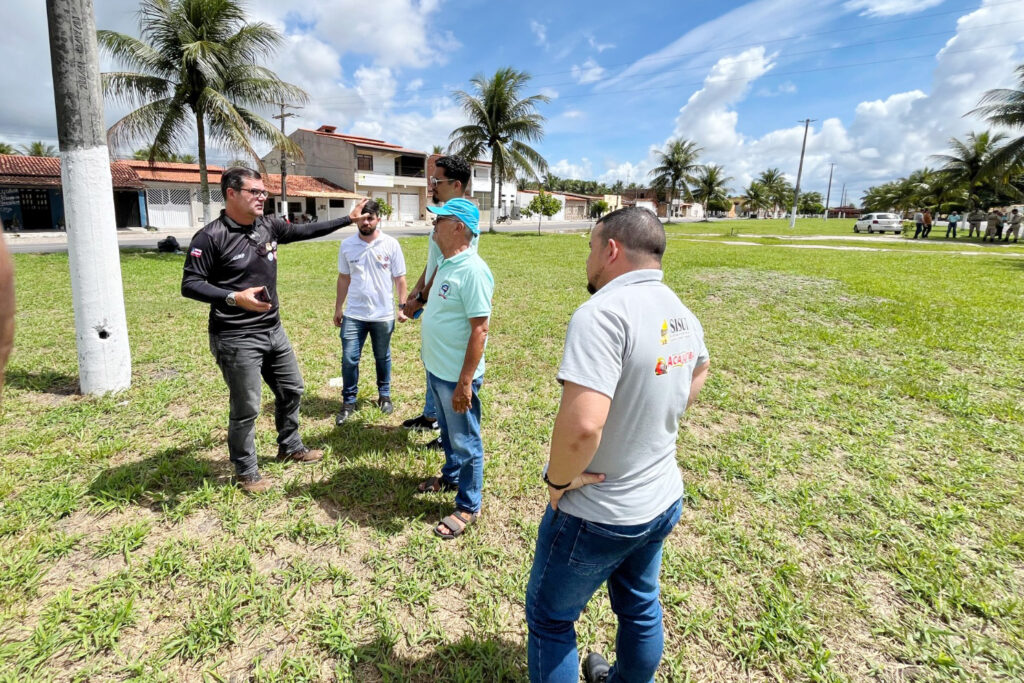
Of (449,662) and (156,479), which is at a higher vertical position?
(156,479)

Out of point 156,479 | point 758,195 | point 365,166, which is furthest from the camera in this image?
point 758,195

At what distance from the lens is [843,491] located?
12.2ft

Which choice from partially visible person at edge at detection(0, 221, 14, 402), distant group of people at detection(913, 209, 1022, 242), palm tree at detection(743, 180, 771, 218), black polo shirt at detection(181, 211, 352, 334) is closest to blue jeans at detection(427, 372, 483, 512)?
black polo shirt at detection(181, 211, 352, 334)

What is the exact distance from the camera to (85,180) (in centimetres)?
466

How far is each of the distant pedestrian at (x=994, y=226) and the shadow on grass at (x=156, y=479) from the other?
34.8 metres

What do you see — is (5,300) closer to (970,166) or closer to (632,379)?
(632,379)

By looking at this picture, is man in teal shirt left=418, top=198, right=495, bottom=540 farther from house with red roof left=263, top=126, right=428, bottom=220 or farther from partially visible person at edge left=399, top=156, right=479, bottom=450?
house with red roof left=263, top=126, right=428, bottom=220

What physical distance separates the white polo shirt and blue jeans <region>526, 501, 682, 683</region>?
3114 millimetres

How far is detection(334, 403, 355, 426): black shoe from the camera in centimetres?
462

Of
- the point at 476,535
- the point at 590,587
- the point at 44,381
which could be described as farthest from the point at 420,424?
the point at 44,381

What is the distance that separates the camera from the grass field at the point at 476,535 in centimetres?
242

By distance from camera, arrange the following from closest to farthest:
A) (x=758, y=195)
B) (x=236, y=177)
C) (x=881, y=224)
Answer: (x=236, y=177)
(x=881, y=224)
(x=758, y=195)

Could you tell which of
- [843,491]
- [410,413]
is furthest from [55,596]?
[843,491]

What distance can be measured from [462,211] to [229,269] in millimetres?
1511
